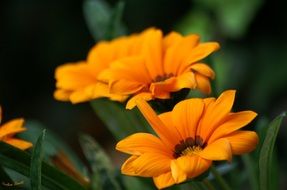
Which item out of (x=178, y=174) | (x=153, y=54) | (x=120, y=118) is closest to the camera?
(x=178, y=174)

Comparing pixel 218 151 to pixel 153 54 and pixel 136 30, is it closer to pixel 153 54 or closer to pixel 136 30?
pixel 153 54

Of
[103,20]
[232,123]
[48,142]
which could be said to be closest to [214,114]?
[232,123]

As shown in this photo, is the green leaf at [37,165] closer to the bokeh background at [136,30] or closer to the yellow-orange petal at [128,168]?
the yellow-orange petal at [128,168]

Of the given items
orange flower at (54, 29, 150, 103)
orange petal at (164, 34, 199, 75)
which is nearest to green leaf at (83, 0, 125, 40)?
orange flower at (54, 29, 150, 103)

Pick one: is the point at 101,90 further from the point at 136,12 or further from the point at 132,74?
the point at 136,12

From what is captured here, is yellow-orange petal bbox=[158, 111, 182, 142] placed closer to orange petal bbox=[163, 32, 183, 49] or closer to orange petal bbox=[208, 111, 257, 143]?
orange petal bbox=[208, 111, 257, 143]

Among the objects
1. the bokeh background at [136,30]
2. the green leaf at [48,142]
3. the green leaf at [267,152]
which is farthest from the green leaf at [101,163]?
the bokeh background at [136,30]
